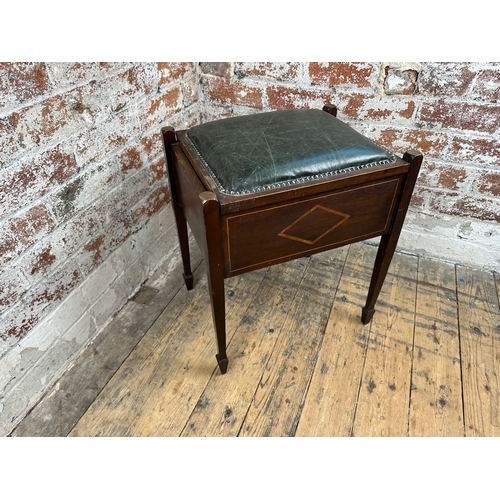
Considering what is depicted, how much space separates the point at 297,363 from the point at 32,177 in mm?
849

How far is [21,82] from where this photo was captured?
2.59 feet

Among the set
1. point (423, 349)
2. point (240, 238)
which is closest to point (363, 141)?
point (240, 238)

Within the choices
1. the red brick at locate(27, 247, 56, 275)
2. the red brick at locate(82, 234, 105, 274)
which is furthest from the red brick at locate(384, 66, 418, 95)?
the red brick at locate(27, 247, 56, 275)

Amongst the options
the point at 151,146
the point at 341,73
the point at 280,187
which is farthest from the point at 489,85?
the point at 151,146

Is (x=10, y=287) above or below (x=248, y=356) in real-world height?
above

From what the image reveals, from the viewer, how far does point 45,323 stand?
1.00 m

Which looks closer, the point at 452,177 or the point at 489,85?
the point at 489,85

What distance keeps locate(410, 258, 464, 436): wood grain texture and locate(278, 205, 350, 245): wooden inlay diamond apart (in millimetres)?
531

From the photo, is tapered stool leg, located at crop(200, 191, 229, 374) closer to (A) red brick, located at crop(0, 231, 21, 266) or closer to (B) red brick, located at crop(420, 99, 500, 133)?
(A) red brick, located at crop(0, 231, 21, 266)

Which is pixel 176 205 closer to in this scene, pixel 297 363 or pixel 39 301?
pixel 39 301

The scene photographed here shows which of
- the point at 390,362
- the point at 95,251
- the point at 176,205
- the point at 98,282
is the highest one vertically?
the point at 176,205

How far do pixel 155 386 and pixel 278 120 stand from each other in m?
0.79

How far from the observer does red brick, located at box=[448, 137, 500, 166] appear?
1175 millimetres
